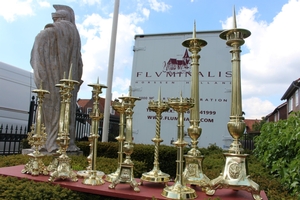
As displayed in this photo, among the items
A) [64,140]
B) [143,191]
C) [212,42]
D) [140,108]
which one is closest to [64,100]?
[64,140]

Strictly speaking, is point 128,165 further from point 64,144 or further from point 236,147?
point 236,147

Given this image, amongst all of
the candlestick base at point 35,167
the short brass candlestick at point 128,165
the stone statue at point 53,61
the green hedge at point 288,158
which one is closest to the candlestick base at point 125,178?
the short brass candlestick at point 128,165

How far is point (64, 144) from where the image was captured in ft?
10.9

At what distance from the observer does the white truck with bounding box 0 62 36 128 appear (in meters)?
9.14

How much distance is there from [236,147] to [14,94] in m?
8.91

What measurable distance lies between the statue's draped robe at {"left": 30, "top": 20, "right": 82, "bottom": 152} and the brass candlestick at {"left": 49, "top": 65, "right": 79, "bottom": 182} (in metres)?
3.24

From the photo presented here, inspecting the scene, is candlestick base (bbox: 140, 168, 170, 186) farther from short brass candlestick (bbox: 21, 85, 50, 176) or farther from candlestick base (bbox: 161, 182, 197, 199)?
short brass candlestick (bbox: 21, 85, 50, 176)

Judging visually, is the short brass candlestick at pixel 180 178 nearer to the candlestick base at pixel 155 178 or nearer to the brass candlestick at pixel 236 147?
the brass candlestick at pixel 236 147

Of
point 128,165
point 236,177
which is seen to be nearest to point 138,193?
point 128,165

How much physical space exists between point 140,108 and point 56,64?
3.39 meters

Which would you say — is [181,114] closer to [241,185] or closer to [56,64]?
[241,185]

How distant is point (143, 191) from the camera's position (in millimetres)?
2799

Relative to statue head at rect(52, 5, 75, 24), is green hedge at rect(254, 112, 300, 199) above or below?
below

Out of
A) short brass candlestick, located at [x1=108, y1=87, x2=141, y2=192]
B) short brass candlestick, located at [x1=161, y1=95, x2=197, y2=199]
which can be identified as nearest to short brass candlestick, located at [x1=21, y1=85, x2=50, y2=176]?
short brass candlestick, located at [x1=108, y1=87, x2=141, y2=192]
